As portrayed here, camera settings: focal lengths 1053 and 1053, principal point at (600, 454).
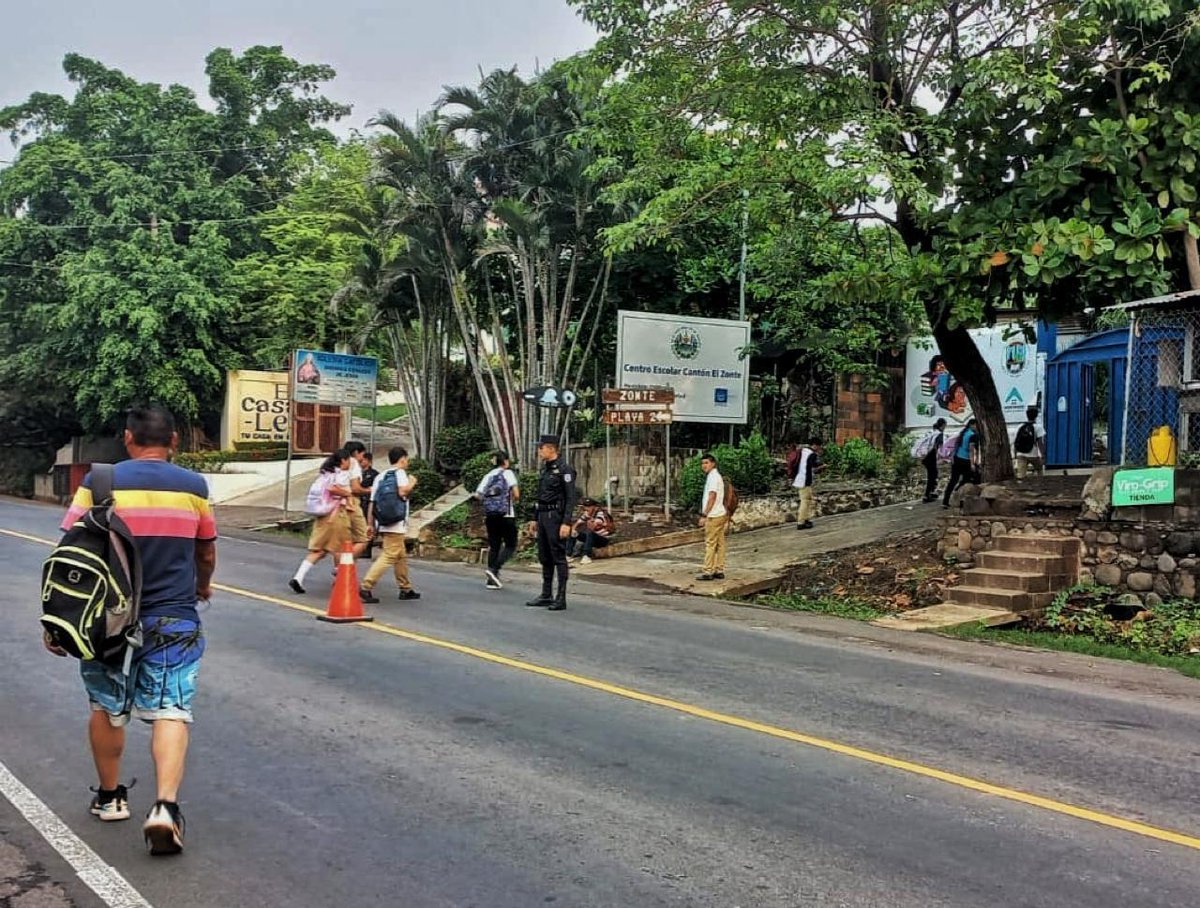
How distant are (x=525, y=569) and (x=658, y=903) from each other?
1311 cm

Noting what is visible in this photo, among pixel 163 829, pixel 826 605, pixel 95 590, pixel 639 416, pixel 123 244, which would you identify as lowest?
pixel 826 605

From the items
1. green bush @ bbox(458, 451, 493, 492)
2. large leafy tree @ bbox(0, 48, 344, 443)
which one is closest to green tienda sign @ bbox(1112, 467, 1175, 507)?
green bush @ bbox(458, 451, 493, 492)

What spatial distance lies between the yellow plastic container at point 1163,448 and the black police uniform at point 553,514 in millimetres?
6719

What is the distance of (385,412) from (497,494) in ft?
102

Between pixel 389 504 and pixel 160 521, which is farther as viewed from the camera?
pixel 389 504

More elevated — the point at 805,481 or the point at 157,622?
the point at 805,481

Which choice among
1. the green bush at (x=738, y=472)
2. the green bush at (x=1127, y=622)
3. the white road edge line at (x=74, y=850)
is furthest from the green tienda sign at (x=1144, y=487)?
the white road edge line at (x=74, y=850)

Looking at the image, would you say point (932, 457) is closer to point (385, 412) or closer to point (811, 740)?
point (811, 740)

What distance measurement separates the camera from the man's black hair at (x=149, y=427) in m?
4.61

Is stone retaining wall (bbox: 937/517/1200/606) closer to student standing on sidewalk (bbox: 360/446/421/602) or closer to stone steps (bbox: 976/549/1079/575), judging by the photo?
stone steps (bbox: 976/549/1079/575)

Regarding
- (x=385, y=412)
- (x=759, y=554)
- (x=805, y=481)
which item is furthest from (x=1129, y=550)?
(x=385, y=412)

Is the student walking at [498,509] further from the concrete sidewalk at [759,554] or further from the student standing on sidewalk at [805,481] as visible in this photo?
the student standing on sidewalk at [805,481]

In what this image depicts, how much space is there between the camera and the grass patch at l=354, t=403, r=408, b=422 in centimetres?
4108

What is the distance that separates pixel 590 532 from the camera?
18.0m
